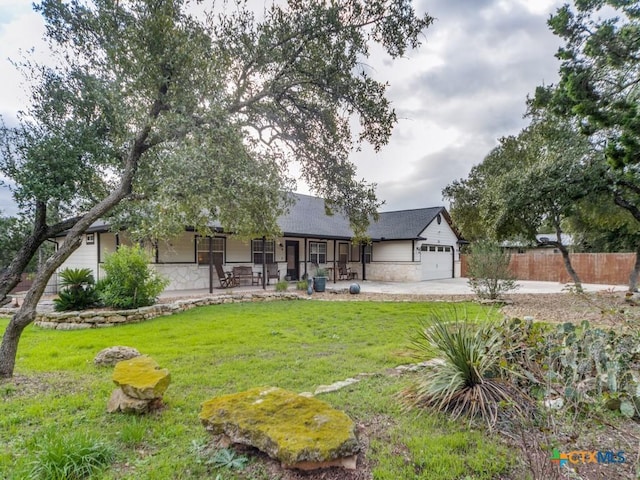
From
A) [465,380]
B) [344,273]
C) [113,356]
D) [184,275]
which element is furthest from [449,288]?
[113,356]

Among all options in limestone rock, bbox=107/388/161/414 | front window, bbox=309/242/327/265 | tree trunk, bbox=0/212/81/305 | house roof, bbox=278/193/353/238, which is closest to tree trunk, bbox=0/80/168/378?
tree trunk, bbox=0/212/81/305

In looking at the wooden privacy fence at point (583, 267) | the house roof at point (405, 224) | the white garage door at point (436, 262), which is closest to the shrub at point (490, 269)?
the wooden privacy fence at point (583, 267)

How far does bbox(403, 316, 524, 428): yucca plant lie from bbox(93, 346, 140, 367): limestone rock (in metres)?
3.74

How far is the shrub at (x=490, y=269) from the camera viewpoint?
1029 centimetres

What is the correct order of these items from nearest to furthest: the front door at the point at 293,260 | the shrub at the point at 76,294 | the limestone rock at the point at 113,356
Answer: the limestone rock at the point at 113,356, the shrub at the point at 76,294, the front door at the point at 293,260

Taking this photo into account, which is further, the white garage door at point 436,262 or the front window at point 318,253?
the white garage door at point 436,262

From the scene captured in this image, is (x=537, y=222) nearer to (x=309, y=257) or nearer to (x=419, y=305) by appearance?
(x=419, y=305)

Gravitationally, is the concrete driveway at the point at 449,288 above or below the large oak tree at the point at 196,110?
below

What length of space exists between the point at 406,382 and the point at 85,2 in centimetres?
676

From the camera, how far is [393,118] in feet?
18.8

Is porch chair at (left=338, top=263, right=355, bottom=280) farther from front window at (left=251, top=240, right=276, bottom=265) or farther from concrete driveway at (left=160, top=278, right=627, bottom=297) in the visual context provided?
front window at (left=251, top=240, right=276, bottom=265)

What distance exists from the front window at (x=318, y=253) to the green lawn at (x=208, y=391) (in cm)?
1023

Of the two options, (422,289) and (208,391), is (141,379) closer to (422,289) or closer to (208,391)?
(208,391)

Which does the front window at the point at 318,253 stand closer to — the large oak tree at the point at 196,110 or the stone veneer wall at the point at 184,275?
the stone veneer wall at the point at 184,275
